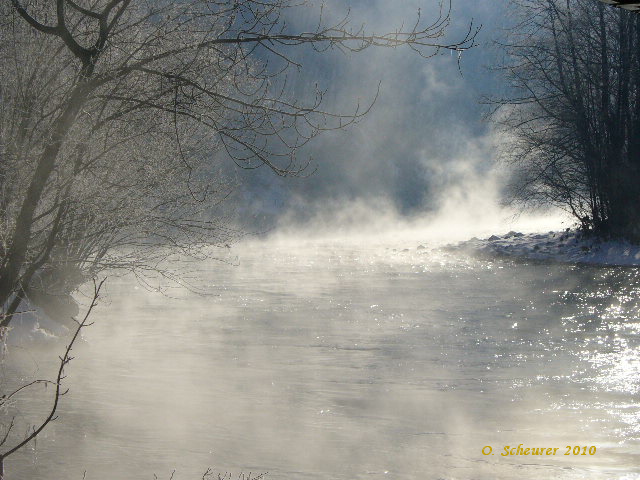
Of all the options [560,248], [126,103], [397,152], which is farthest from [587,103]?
[397,152]

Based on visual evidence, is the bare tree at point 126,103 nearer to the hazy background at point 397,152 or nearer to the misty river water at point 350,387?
the misty river water at point 350,387

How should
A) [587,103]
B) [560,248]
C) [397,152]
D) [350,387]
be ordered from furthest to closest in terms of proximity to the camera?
[397,152] → [560,248] → [587,103] → [350,387]

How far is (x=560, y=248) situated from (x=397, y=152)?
77.9 metres

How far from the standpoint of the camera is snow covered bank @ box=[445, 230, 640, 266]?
2530 centimetres

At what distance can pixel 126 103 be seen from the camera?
470 cm

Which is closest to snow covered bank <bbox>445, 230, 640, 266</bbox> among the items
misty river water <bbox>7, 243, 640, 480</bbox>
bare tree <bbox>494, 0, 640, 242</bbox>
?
bare tree <bbox>494, 0, 640, 242</bbox>

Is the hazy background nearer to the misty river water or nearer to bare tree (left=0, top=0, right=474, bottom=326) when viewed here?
the misty river water

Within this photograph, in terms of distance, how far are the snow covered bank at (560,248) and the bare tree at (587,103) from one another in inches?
23.8

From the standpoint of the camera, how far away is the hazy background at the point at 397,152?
232 feet

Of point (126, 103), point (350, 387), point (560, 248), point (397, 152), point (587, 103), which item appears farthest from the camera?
point (397, 152)

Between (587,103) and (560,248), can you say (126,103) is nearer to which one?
(587,103)

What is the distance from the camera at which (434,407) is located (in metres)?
8.55

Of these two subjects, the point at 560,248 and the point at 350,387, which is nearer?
the point at 350,387

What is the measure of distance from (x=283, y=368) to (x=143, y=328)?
451 cm
